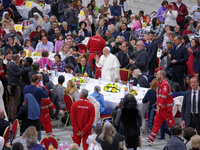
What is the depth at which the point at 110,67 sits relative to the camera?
13070mm

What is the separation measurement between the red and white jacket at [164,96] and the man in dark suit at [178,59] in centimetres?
328

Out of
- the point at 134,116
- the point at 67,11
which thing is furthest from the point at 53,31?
the point at 134,116

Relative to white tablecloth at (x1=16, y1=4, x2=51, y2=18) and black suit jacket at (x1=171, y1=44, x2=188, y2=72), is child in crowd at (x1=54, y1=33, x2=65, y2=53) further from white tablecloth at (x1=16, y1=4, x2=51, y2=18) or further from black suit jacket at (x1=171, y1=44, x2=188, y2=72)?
white tablecloth at (x1=16, y1=4, x2=51, y2=18)

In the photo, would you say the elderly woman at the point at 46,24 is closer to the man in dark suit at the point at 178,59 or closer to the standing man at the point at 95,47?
the standing man at the point at 95,47

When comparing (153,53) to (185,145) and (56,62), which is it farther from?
(185,145)

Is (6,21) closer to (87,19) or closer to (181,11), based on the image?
(87,19)

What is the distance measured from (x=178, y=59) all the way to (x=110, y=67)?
6.32 feet

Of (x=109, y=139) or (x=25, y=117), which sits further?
(x=25, y=117)

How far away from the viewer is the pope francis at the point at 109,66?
42.9 ft

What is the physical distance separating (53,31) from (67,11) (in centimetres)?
205

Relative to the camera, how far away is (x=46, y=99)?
973cm

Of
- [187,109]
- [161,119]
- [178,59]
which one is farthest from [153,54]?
[187,109]

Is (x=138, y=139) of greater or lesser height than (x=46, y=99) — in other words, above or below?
below

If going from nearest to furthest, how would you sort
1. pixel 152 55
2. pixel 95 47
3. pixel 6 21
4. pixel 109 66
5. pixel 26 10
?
1. pixel 109 66
2. pixel 152 55
3. pixel 95 47
4. pixel 6 21
5. pixel 26 10
